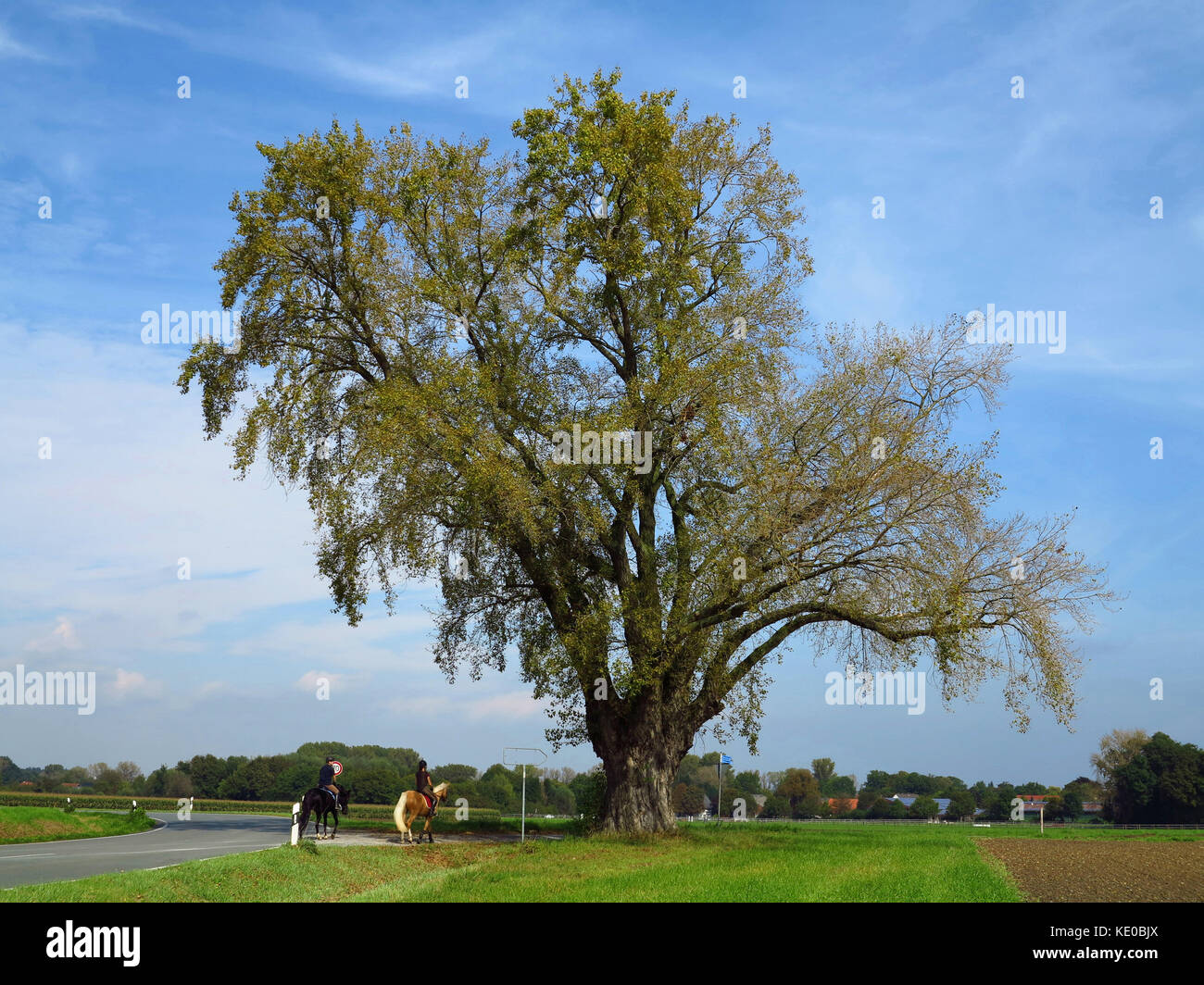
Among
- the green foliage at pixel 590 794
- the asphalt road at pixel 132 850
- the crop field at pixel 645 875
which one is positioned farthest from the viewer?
the green foliage at pixel 590 794

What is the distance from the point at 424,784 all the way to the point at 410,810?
663mm

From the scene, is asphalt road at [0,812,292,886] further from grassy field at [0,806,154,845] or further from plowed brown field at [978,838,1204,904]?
plowed brown field at [978,838,1204,904]

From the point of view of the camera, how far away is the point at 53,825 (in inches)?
1027

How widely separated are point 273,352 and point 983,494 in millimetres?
19545

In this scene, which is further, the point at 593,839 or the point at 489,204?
the point at 489,204

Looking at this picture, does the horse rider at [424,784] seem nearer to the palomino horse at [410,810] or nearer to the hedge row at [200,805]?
the palomino horse at [410,810]

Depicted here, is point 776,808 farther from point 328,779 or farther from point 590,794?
point 328,779

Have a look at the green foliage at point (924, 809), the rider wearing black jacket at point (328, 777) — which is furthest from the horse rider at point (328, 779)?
the green foliage at point (924, 809)

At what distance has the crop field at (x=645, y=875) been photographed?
14039 mm

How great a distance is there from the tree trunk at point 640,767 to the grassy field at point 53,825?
45.9ft

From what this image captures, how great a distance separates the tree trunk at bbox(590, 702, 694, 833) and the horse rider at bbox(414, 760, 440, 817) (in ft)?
19.9
